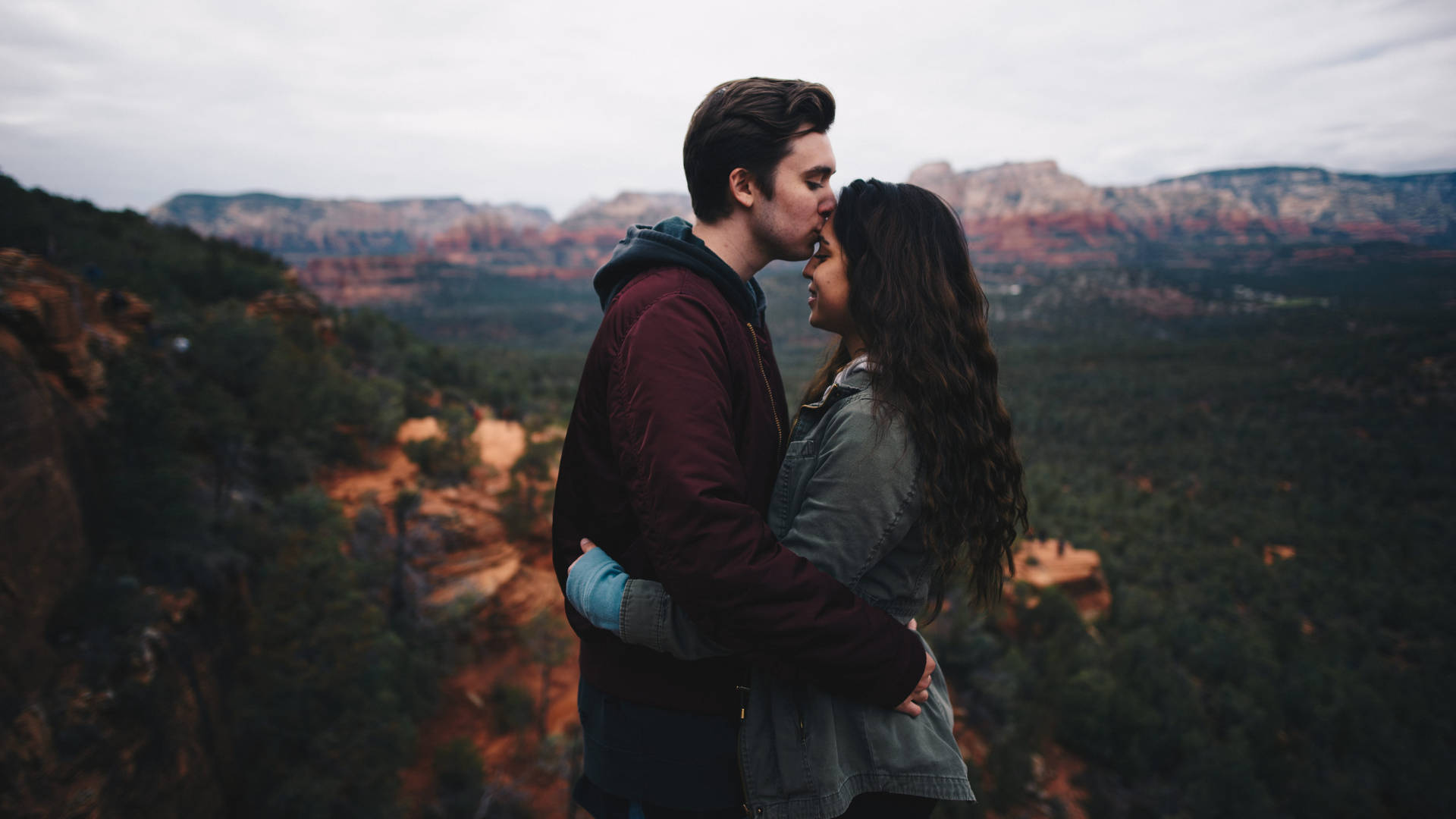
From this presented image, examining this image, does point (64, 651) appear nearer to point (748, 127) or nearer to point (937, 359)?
point (748, 127)

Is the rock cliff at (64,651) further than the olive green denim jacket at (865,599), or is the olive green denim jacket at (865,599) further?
the rock cliff at (64,651)

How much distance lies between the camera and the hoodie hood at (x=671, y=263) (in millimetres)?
1556

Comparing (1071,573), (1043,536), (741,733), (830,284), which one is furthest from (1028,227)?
(741,733)

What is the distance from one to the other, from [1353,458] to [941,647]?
3351cm

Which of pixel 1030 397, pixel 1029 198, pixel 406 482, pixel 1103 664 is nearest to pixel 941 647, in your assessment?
pixel 1103 664

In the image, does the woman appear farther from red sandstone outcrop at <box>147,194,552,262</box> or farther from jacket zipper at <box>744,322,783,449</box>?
red sandstone outcrop at <box>147,194,552,262</box>

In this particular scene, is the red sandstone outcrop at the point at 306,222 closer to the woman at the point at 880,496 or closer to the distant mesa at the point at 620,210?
the distant mesa at the point at 620,210

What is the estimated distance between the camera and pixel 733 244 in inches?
65.7

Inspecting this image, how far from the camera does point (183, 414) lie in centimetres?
1024

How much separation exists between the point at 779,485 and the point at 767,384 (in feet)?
0.91

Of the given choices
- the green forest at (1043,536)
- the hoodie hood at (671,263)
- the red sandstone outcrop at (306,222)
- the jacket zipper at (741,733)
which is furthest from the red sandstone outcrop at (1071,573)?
the red sandstone outcrop at (306,222)

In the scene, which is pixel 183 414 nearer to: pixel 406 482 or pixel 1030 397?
pixel 406 482

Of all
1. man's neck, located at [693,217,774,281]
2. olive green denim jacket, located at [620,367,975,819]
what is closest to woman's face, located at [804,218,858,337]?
man's neck, located at [693,217,774,281]

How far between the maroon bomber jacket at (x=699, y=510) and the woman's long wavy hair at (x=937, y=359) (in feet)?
1.01
